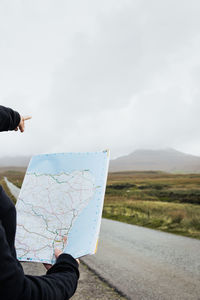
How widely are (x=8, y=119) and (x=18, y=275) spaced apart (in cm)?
104

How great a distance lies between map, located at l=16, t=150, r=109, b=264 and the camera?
6.79ft

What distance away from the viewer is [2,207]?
128 cm

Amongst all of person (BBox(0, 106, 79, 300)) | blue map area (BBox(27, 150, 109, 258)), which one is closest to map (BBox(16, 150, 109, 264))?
blue map area (BBox(27, 150, 109, 258))

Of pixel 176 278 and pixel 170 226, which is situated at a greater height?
pixel 176 278

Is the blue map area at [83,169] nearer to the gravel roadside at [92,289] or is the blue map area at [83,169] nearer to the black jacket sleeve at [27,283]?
the black jacket sleeve at [27,283]

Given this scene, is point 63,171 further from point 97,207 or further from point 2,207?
point 2,207

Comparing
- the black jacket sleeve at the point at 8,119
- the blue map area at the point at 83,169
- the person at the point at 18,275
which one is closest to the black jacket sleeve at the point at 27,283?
the person at the point at 18,275

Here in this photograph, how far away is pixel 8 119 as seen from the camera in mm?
1695

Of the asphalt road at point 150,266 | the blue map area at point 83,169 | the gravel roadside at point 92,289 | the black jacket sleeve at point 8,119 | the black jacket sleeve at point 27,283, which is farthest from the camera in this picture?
the asphalt road at point 150,266

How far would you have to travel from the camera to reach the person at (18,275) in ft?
3.54

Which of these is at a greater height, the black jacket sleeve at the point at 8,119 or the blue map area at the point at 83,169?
the black jacket sleeve at the point at 8,119

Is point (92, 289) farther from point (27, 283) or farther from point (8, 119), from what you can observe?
point (8, 119)

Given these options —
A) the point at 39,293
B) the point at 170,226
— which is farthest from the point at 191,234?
the point at 39,293

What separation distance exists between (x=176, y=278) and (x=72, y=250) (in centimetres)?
538
